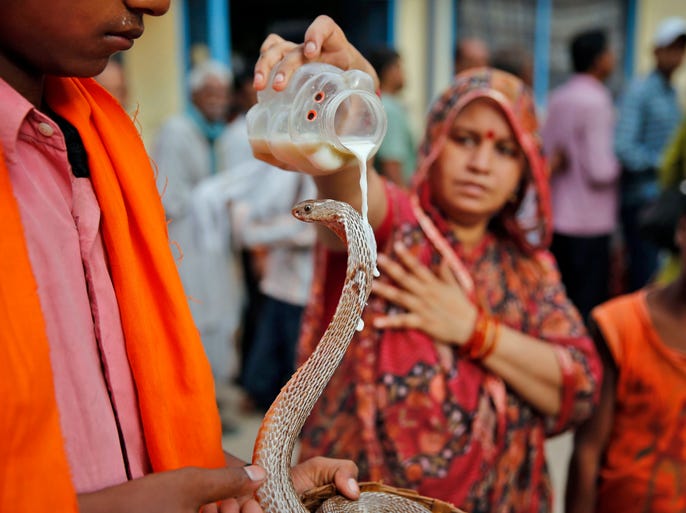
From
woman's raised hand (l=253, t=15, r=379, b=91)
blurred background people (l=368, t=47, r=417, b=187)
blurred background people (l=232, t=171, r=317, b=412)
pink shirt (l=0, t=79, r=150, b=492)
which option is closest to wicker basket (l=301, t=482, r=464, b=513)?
pink shirt (l=0, t=79, r=150, b=492)

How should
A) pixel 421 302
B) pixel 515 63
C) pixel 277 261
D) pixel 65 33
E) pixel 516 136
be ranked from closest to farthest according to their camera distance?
pixel 65 33, pixel 421 302, pixel 516 136, pixel 277 261, pixel 515 63

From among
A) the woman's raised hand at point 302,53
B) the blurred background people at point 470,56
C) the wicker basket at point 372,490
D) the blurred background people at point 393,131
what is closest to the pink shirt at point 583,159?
the blurred background people at point 470,56

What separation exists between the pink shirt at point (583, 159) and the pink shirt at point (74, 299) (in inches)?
184

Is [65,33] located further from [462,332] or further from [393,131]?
[393,131]

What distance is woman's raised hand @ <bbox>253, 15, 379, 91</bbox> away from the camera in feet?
4.15

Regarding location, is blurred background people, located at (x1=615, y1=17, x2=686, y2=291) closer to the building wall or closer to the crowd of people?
the crowd of people

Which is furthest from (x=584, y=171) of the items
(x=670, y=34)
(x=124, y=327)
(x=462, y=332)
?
(x=124, y=327)

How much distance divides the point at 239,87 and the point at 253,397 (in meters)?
2.46

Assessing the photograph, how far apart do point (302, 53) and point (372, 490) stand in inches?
30.4

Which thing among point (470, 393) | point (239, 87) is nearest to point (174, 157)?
point (239, 87)

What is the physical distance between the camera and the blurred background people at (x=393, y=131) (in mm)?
4594

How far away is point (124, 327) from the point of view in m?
1.09

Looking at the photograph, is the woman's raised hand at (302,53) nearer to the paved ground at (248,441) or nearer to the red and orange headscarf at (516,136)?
the red and orange headscarf at (516,136)

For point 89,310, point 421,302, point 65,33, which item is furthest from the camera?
point 421,302
